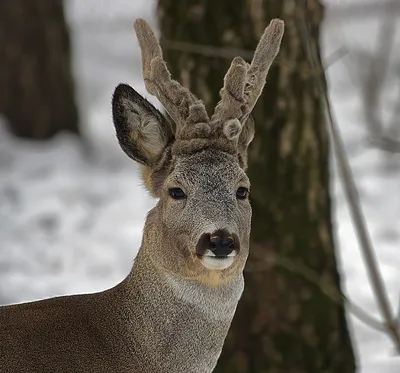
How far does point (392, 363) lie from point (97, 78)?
11725 millimetres

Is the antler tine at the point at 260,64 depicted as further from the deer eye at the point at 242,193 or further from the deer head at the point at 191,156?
the deer eye at the point at 242,193

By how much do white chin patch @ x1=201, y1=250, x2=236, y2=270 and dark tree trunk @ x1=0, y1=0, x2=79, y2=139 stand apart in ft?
31.2

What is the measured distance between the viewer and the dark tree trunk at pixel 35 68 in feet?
43.2

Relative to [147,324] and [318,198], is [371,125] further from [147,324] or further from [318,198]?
[147,324]

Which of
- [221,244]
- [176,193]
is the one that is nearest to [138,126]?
Result: [176,193]

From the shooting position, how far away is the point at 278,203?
252 inches

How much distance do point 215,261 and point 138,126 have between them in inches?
27.9

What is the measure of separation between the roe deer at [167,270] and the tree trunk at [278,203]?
73.5 inches

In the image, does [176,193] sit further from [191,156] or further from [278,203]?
[278,203]

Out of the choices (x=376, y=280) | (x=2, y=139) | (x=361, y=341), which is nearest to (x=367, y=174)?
(x=2, y=139)

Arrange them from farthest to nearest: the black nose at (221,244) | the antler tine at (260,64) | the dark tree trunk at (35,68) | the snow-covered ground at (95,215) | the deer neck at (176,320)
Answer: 1. the dark tree trunk at (35,68)
2. the snow-covered ground at (95,215)
3. the antler tine at (260,64)
4. the deer neck at (176,320)
5. the black nose at (221,244)

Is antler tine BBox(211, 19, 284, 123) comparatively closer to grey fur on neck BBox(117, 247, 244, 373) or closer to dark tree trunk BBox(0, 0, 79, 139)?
grey fur on neck BBox(117, 247, 244, 373)

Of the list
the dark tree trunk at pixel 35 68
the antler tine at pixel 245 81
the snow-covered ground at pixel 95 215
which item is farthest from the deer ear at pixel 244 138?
the dark tree trunk at pixel 35 68

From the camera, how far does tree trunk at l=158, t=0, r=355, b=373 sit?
6.35m
